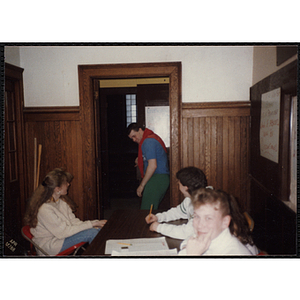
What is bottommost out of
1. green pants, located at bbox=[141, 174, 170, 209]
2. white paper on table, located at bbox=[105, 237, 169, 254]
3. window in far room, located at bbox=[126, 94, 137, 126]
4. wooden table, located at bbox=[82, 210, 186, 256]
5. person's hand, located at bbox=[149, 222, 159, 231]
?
white paper on table, located at bbox=[105, 237, 169, 254]

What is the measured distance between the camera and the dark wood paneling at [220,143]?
2055 mm

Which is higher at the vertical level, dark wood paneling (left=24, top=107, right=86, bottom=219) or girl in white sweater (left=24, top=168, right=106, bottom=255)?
dark wood paneling (left=24, top=107, right=86, bottom=219)

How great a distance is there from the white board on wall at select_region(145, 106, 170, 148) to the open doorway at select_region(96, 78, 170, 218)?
1.9 inches

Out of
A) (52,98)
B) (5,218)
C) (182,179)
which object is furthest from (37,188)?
(182,179)

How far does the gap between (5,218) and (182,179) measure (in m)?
1.39

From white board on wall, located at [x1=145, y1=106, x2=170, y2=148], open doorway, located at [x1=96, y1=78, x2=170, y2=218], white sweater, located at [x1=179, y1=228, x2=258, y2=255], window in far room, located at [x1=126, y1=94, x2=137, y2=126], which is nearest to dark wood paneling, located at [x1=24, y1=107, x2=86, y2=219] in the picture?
open doorway, located at [x1=96, y1=78, x2=170, y2=218]

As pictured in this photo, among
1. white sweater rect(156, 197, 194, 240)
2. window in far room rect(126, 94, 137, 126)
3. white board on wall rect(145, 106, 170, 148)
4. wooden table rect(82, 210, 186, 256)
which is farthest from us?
window in far room rect(126, 94, 137, 126)

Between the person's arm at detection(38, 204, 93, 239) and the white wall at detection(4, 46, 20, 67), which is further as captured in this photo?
the person's arm at detection(38, 204, 93, 239)

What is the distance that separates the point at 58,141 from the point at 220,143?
1453 mm

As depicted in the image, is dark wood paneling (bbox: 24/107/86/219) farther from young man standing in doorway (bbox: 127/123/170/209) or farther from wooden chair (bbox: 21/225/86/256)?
young man standing in doorway (bbox: 127/123/170/209)

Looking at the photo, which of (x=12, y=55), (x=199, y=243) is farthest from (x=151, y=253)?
(x=12, y=55)

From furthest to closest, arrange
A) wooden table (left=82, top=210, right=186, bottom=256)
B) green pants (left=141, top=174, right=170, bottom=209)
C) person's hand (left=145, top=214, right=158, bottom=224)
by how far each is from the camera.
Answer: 1. green pants (left=141, top=174, right=170, bottom=209)
2. person's hand (left=145, top=214, right=158, bottom=224)
3. wooden table (left=82, top=210, right=186, bottom=256)

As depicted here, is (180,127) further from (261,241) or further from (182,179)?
(261,241)

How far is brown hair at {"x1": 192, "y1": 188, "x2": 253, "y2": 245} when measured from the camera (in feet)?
4.92
